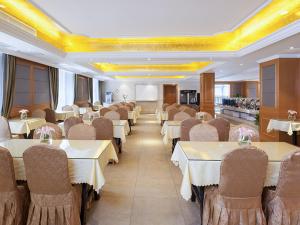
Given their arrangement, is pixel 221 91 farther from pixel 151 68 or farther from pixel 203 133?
pixel 203 133

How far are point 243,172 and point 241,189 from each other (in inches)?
6.8

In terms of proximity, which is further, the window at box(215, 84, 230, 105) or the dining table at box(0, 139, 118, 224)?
the window at box(215, 84, 230, 105)

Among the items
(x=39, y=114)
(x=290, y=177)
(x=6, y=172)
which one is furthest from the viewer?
(x=39, y=114)

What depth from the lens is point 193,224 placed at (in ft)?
10.3

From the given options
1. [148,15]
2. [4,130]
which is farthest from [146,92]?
[4,130]

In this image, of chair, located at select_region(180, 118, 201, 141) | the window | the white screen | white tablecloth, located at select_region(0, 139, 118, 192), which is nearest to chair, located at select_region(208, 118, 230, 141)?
chair, located at select_region(180, 118, 201, 141)

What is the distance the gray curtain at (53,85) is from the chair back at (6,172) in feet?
25.8

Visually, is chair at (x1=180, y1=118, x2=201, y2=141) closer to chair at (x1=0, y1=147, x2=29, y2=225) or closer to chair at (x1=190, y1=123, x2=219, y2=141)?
chair at (x1=190, y1=123, x2=219, y2=141)

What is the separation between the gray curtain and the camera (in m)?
10.1

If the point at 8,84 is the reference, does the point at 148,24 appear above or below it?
above

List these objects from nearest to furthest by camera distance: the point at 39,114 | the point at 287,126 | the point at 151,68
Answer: the point at 287,126 → the point at 39,114 → the point at 151,68

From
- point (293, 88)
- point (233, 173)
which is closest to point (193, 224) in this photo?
point (233, 173)

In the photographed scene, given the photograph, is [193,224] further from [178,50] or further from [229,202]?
[178,50]

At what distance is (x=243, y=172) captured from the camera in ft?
8.15
